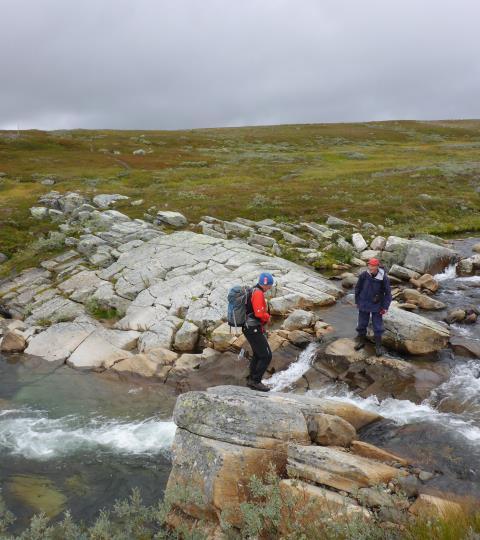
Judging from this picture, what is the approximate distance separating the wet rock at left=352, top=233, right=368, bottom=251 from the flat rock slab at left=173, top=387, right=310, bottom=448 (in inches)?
827

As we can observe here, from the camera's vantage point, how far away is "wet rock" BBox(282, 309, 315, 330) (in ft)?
57.6

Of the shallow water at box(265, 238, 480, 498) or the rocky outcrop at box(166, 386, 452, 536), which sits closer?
the rocky outcrop at box(166, 386, 452, 536)

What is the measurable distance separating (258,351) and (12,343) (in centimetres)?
1195

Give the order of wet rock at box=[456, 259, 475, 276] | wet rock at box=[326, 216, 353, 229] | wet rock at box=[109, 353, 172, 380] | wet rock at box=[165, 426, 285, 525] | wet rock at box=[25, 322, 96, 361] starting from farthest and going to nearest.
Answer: wet rock at box=[326, 216, 353, 229] → wet rock at box=[456, 259, 475, 276] → wet rock at box=[25, 322, 96, 361] → wet rock at box=[109, 353, 172, 380] → wet rock at box=[165, 426, 285, 525]

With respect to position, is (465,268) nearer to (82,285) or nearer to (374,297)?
(374,297)

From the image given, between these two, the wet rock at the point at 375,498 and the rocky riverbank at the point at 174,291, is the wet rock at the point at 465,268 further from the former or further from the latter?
the wet rock at the point at 375,498

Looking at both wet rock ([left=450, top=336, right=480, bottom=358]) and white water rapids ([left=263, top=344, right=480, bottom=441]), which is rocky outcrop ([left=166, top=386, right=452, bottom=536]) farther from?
wet rock ([left=450, top=336, right=480, bottom=358])

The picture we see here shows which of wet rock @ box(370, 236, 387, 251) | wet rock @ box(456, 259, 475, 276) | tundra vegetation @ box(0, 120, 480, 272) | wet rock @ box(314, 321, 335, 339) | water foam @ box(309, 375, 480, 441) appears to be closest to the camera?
water foam @ box(309, 375, 480, 441)

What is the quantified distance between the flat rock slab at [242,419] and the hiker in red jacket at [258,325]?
2.94 metres

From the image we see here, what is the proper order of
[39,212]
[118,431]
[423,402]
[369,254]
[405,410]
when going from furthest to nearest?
[39,212], [369,254], [118,431], [423,402], [405,410]

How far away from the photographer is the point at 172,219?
33.8 metres

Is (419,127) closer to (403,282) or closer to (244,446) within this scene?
(403,282)

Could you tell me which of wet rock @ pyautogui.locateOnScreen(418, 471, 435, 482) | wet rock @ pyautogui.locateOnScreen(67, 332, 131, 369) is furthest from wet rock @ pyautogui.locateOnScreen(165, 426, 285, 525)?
wet rock @ pyautogui.locateOnScreen(67, 332, 131, 369)

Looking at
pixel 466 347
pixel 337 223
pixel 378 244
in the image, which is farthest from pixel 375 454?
Answer: pixel 337 223
